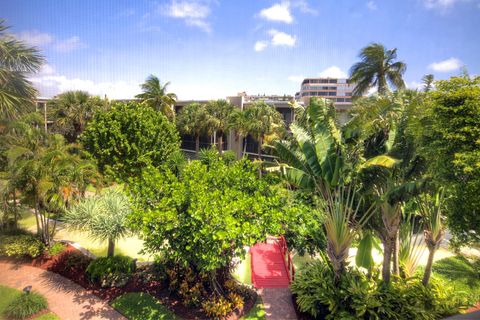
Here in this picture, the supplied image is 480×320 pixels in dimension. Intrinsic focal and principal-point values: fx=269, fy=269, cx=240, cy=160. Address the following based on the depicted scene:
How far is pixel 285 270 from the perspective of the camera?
1292 centimetres

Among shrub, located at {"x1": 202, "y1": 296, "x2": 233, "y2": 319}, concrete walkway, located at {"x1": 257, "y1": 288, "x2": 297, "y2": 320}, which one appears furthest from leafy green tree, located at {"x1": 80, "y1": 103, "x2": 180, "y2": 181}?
concrete walkway, located at {"x1": 257, "y1": 288, "x2": 297, "y2": 320}

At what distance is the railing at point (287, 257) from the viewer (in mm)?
12086

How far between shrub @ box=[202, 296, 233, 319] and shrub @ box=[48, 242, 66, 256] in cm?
848

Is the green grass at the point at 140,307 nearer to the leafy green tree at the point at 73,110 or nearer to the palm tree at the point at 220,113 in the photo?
the palm tree at the point at 220,113

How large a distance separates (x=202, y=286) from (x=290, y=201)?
500 cm

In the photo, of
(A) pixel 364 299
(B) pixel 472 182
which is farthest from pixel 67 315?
(B) pixel 472 182

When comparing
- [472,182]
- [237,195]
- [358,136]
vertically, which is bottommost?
[237,195]

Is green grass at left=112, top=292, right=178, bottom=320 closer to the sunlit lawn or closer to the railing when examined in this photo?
the sunlit lawn

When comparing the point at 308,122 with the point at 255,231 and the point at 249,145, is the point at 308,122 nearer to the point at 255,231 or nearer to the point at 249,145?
the point at 255,231

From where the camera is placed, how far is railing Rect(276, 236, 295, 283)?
12086 millimetres

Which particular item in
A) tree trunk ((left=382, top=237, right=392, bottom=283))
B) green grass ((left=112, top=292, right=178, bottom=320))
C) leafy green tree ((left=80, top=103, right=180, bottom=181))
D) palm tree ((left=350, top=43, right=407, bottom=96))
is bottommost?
Answer: green grass ((left=112, top=292, right=178, bottom=320))

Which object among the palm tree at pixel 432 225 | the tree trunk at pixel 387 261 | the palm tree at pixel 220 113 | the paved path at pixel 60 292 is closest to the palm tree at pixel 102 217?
the paved path at pixel 60 292

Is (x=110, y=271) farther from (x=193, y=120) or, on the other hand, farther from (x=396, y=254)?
(x=193, y=120)

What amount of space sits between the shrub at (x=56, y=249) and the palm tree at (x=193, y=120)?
61.0 ft
